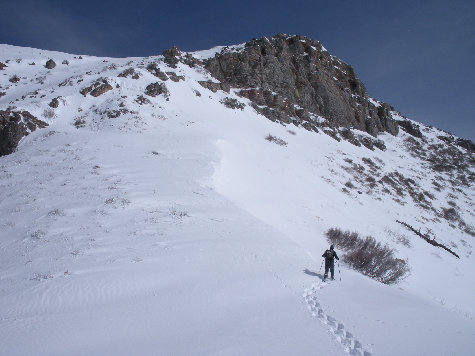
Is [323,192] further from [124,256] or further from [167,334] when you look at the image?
[167,334]

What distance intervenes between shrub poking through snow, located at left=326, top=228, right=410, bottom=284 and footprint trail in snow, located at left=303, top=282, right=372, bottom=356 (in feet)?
23.0

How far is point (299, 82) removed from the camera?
2111 inches

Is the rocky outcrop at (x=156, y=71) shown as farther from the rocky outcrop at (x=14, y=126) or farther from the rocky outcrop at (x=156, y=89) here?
the rocky outcrop at (x=14, y=126)

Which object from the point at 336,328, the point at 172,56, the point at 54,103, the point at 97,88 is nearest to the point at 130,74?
the point at 97,88

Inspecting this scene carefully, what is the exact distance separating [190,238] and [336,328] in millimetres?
6120

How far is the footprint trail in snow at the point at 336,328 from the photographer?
238 inches

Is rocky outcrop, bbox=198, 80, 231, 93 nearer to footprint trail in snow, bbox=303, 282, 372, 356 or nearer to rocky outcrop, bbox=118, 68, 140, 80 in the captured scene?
rocky outcrop, bbox=118, 68, 140, 80

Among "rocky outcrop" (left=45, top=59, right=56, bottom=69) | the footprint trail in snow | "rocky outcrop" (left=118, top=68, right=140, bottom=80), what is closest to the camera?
the footprint trail in snow

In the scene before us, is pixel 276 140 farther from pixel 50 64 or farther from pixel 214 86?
pixel 50 64

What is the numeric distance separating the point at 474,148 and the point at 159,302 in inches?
3324

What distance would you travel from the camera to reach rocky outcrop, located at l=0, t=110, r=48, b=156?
2231 centimetres

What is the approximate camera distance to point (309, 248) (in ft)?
49.0

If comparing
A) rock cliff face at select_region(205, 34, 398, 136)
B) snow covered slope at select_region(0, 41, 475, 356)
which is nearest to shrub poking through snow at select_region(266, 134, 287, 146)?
snow covered slope at select_region(0, 41, 475, 356)

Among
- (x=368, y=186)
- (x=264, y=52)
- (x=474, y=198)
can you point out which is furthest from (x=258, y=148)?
(x=474, y=198)
